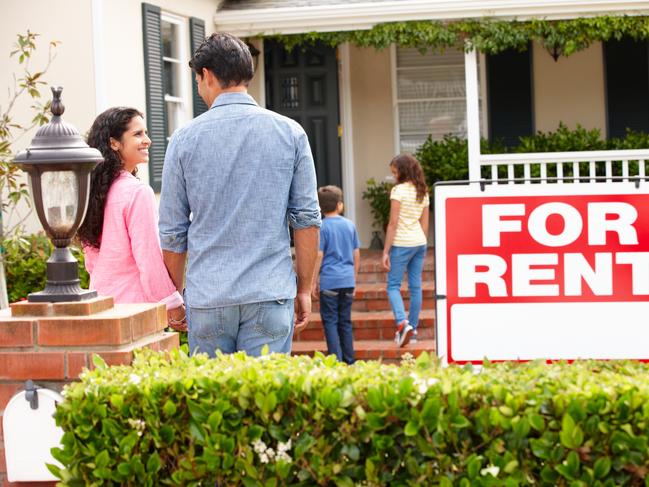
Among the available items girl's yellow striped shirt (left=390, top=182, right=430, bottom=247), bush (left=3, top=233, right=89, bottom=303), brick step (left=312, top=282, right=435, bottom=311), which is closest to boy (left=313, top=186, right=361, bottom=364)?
girl's yellow striped shirt (left=390, top=182, right=430, bottom=247)

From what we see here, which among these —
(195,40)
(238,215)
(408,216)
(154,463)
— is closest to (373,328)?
(408,216)

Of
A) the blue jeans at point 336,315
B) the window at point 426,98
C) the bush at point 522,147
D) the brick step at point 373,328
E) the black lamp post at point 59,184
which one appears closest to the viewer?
the black lamp post at point 59,184

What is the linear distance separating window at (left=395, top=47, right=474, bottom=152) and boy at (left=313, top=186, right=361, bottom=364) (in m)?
4.73

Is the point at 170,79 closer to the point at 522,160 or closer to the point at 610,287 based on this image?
the point at 522,160

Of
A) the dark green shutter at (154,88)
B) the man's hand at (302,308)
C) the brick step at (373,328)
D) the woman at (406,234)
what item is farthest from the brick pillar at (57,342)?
the brick step at (373,328)

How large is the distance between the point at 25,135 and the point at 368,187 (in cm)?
510

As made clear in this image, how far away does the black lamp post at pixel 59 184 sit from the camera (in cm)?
393

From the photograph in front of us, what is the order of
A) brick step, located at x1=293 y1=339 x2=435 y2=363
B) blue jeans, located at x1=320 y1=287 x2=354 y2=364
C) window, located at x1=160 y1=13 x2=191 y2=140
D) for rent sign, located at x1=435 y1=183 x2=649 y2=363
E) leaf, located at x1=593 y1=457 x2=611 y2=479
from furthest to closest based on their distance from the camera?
window, located at x1=160 y1=13 x2=191 y2=140 < brick step, located at x1=293 y1=339 x2=435 y2=363 < blue jeans, located at x1=320 y1=287 x2=354 y2=364 < for rent sign, located at x1=435 y1=183 x2=649 y2=363 < leaf, located at x1=593 y1=457 x2=611 y2=479

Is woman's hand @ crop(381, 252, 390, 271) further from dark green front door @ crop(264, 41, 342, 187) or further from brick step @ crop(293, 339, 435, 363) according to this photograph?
dark green front door @ crop(264, 41, 342, 187)

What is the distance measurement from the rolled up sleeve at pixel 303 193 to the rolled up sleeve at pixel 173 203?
411mm

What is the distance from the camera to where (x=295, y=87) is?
43.0 feet

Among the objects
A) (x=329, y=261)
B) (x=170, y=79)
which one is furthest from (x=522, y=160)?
(x=170, y=79)

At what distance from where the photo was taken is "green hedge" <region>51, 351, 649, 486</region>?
9.60 ft

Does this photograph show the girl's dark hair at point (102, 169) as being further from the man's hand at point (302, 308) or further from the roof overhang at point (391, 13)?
the roof overhang at point (391, 13)
